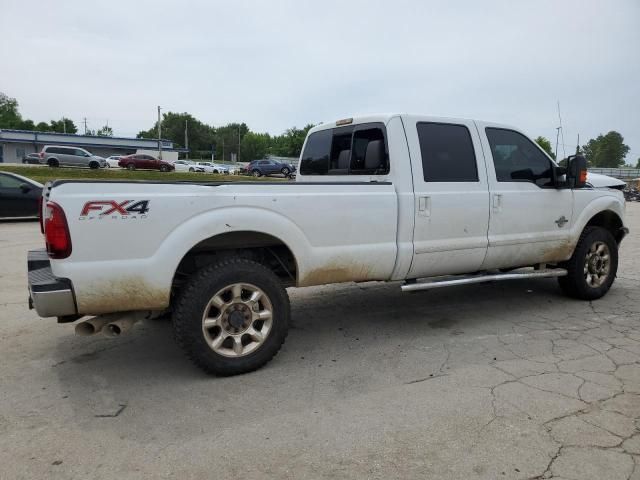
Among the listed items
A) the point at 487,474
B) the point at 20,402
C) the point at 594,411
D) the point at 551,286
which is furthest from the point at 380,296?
the point at 20,402

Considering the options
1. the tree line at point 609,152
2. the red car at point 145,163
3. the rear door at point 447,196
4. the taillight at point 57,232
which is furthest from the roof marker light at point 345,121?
the tree line at point 609,152

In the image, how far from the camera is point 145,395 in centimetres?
323

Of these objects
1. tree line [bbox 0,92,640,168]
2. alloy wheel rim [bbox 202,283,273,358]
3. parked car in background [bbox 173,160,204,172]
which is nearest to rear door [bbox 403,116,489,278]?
alloy wheel rim [bbox 202,283,273,358]

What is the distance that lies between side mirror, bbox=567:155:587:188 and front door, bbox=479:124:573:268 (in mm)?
134

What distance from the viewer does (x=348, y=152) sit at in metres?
4.80

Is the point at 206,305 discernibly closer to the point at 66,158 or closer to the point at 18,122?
the point at 66,158

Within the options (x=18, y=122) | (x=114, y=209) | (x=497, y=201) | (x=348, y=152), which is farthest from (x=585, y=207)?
(x=18, y=122)

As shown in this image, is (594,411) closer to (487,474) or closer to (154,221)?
(487,474)

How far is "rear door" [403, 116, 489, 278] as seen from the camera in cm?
420

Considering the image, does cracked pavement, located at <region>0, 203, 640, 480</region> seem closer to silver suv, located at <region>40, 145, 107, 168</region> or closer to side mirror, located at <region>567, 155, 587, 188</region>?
side mirror, located at <region>567, 155, 587, 188</region>

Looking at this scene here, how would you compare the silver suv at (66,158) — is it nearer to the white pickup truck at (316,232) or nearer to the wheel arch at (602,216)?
the white pickup truck at (316,232)

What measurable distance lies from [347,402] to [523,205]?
9.43 ft

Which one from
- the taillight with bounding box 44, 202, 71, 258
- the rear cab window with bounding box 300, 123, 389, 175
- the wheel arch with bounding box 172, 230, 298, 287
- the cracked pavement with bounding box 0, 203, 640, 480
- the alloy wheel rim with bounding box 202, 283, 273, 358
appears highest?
the rear cab window with bounding box 300, 123, 389, 175

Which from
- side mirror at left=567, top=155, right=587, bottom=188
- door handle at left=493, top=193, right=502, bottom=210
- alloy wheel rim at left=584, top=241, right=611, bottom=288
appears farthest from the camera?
alloy wheel rim at left=584, top=241, right=611, bottom=288
